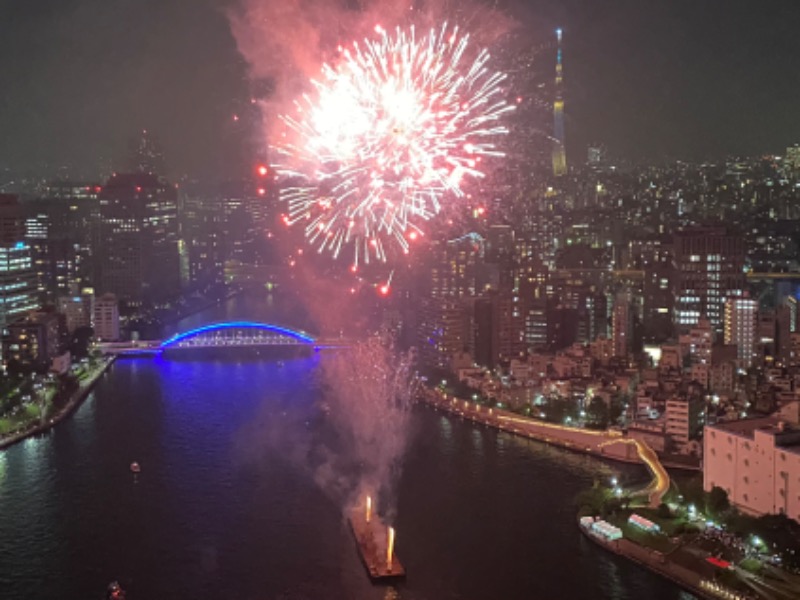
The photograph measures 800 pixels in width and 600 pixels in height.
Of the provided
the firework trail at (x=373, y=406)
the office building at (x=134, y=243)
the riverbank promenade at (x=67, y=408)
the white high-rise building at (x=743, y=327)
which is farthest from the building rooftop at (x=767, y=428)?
the office building at (x=134, y=243)

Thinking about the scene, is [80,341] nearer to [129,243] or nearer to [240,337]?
[240,337]

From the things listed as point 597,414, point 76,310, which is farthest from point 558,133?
point 76,310

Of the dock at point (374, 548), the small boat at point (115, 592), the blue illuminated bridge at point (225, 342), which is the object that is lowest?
the small boat at point (115, 592)

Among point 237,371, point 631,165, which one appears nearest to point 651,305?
point 631,165

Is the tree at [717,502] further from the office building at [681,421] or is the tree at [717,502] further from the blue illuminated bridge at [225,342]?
the blue illuminated bridge at [225,342]

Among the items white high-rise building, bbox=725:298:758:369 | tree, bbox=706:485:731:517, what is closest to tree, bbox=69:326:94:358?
white high-rise building, bbox=725:298:758:369

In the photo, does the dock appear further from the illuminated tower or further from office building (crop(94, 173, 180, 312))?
office building (crop(94, 173, 180, 312))
